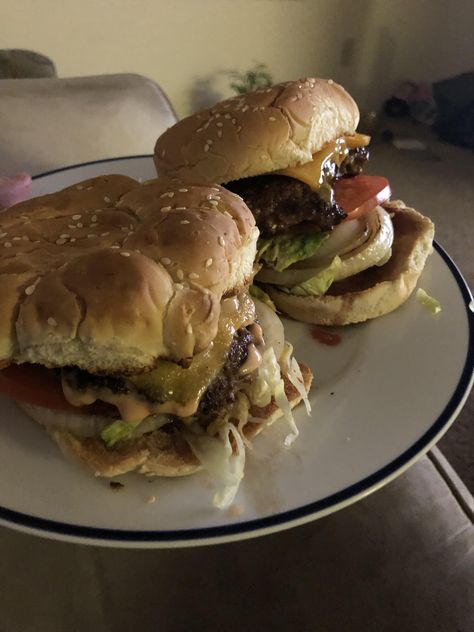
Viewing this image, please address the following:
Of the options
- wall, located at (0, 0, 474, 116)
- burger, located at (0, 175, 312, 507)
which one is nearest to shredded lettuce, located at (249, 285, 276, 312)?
burger, located at (0, 175, 312, 507)

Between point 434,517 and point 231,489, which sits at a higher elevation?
point 231,489

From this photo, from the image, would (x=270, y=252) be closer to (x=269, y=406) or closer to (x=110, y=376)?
(x=269, y=406)

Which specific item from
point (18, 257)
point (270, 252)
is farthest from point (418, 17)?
point (18, 257)

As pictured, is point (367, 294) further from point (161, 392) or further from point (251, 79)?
point (251, 79)

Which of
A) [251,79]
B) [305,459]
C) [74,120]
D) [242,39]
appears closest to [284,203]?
[305,459]

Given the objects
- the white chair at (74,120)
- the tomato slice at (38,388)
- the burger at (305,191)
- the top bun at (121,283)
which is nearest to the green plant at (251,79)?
the white chair at (74,120)

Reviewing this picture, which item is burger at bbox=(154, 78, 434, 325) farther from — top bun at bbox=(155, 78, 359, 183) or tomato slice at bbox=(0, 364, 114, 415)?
tomato slice at bbox=(0, 364, 114, 415)
